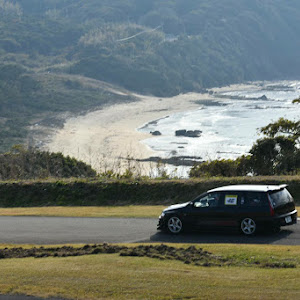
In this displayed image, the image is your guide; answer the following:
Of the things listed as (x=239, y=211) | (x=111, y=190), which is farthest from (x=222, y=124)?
(x=239, y=211)

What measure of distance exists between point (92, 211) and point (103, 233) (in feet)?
16.3

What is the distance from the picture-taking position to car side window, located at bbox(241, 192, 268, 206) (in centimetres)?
1428

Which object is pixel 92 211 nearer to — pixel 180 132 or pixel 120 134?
pixel 180 132

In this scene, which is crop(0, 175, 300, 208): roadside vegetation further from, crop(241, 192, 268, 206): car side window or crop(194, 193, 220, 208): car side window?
crop(241, 192, 268, 206): car side window

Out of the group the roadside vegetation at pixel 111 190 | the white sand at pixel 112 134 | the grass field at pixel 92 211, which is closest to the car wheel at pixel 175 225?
the grass field at pixel 92 211

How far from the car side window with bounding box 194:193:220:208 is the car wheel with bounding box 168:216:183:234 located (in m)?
0.65

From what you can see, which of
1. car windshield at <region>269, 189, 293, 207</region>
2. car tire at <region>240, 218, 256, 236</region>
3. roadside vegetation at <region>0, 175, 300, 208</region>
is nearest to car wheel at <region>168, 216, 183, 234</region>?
car tire at <region>240, 218, 256, 236</region>

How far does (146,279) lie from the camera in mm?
9812

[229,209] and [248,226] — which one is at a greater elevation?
[229,209]

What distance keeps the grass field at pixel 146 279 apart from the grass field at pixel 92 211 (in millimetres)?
7471

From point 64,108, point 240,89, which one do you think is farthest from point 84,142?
point 240,89

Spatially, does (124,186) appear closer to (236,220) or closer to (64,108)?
(236,220)

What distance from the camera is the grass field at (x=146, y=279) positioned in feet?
29.5

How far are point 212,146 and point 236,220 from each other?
51.7 metres
